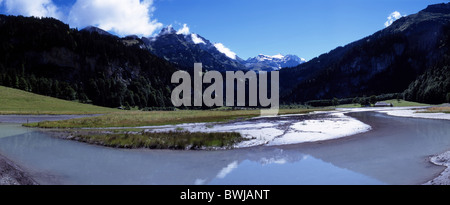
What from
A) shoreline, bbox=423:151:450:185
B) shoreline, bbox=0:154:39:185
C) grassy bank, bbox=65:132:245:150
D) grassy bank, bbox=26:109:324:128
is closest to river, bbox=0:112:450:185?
shoreline, bbox=423:151:450:185

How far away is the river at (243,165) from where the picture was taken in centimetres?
1477

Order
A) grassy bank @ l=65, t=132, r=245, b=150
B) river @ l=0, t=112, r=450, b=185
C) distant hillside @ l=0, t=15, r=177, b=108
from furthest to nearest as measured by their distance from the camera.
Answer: distant hillside @ l=0, t=15, r=177, b=108, grassy bank @ l=65, t=132, r=245, b=150, river @ l=0, t=112, r=450, b=185

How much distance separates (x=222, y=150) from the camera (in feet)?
85.1

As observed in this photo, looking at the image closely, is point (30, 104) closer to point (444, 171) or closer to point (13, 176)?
point (13, 176)

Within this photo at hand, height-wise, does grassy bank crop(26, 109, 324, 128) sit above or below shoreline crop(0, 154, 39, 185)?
below

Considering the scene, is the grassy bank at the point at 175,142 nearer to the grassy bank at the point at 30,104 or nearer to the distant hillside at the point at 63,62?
the grassy bank at the point at 30,104

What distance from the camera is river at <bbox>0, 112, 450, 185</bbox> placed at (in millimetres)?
14766

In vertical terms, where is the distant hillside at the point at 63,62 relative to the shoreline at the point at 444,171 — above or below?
above

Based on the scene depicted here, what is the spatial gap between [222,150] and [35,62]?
638 feet

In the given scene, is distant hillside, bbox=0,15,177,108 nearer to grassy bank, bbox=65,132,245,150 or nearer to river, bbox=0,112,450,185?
grassy bank, bbox=65,132,245,150

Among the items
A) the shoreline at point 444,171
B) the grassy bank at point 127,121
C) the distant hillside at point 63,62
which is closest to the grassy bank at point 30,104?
the grassy bank at point 127,121

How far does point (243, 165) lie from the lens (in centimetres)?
1898

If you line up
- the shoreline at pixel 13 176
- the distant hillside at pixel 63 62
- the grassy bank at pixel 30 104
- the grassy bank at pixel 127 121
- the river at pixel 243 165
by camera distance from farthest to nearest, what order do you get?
the distant hillside at pixel 63 62 < the grassy bank at pixel 30 104 < the grassy bank at pixel 127 121 < the river at pixel 243 165 < the shoreline at pixel 13 176
